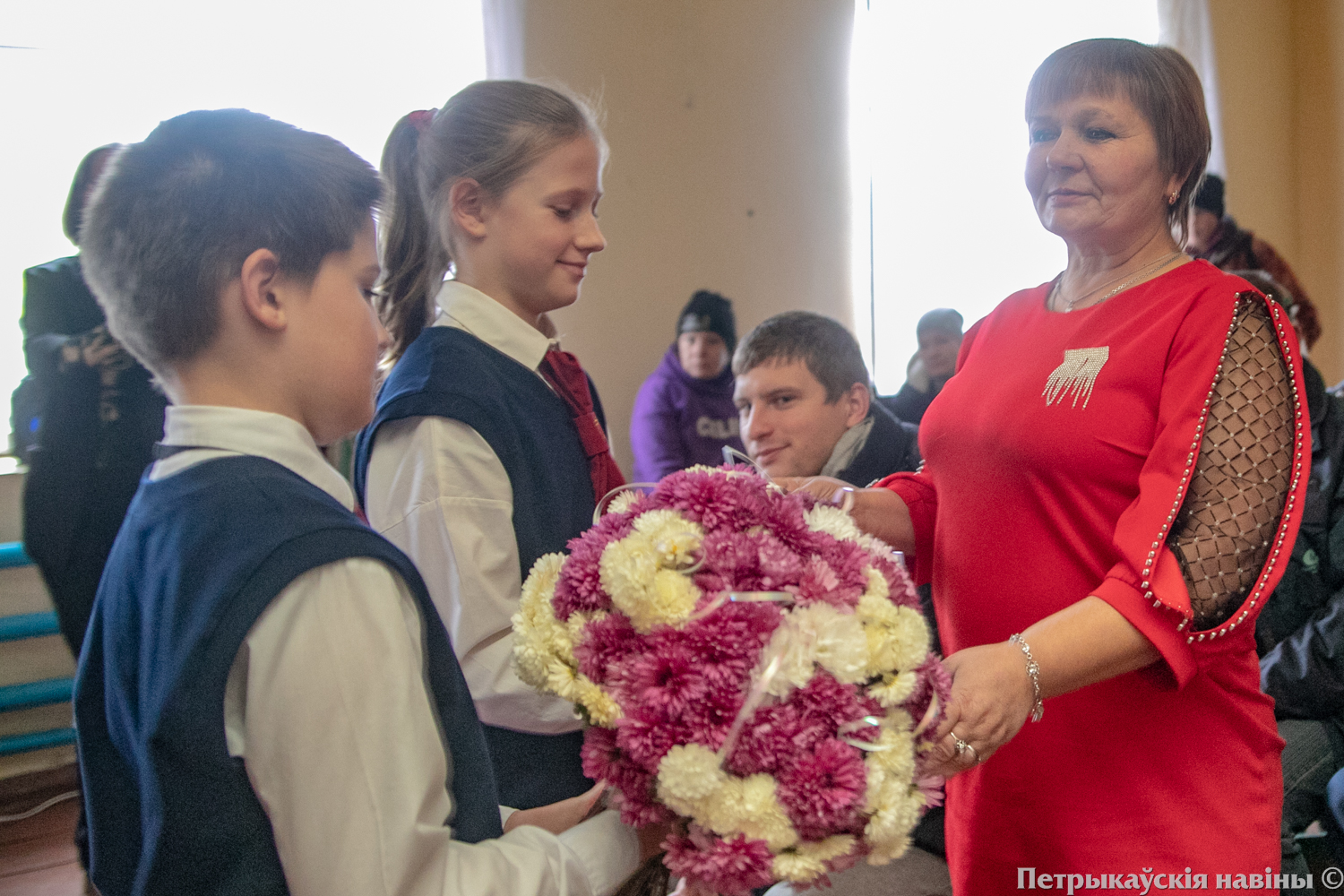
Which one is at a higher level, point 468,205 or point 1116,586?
point 468,205

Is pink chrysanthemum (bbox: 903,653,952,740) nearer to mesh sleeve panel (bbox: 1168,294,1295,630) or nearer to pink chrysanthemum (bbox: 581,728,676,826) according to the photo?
pink chrysanthemum (bbox: 581,728,676,826)

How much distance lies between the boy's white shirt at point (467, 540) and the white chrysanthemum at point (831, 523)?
430 millimetres

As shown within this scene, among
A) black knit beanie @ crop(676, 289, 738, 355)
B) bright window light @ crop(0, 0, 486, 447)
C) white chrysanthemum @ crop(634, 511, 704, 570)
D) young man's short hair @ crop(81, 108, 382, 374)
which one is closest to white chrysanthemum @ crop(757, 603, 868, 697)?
white chrysanthemum @ crop(634, 511, 704, 570)

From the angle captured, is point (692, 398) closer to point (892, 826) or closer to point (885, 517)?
point (885, 517)

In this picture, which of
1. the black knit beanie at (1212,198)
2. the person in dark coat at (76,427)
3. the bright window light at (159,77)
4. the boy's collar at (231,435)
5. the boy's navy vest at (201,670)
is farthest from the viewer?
the black knit beanie at (1212,198)

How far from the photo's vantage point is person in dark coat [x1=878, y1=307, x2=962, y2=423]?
5004mm

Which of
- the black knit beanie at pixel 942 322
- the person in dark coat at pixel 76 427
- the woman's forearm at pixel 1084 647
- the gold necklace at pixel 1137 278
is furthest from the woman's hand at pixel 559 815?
the black knit beanie at pixel 942 322

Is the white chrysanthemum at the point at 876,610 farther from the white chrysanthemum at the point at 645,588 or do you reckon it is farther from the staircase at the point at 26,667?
the staircase at the point at 26,667

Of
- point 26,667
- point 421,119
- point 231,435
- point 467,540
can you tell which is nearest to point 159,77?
point 26,667

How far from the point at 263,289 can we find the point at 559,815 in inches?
26.1

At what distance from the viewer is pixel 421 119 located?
4.87 ft

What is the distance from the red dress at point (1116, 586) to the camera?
3.71ft

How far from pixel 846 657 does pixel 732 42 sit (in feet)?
17.4

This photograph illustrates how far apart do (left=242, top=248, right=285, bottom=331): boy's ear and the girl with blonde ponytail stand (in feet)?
1.12
